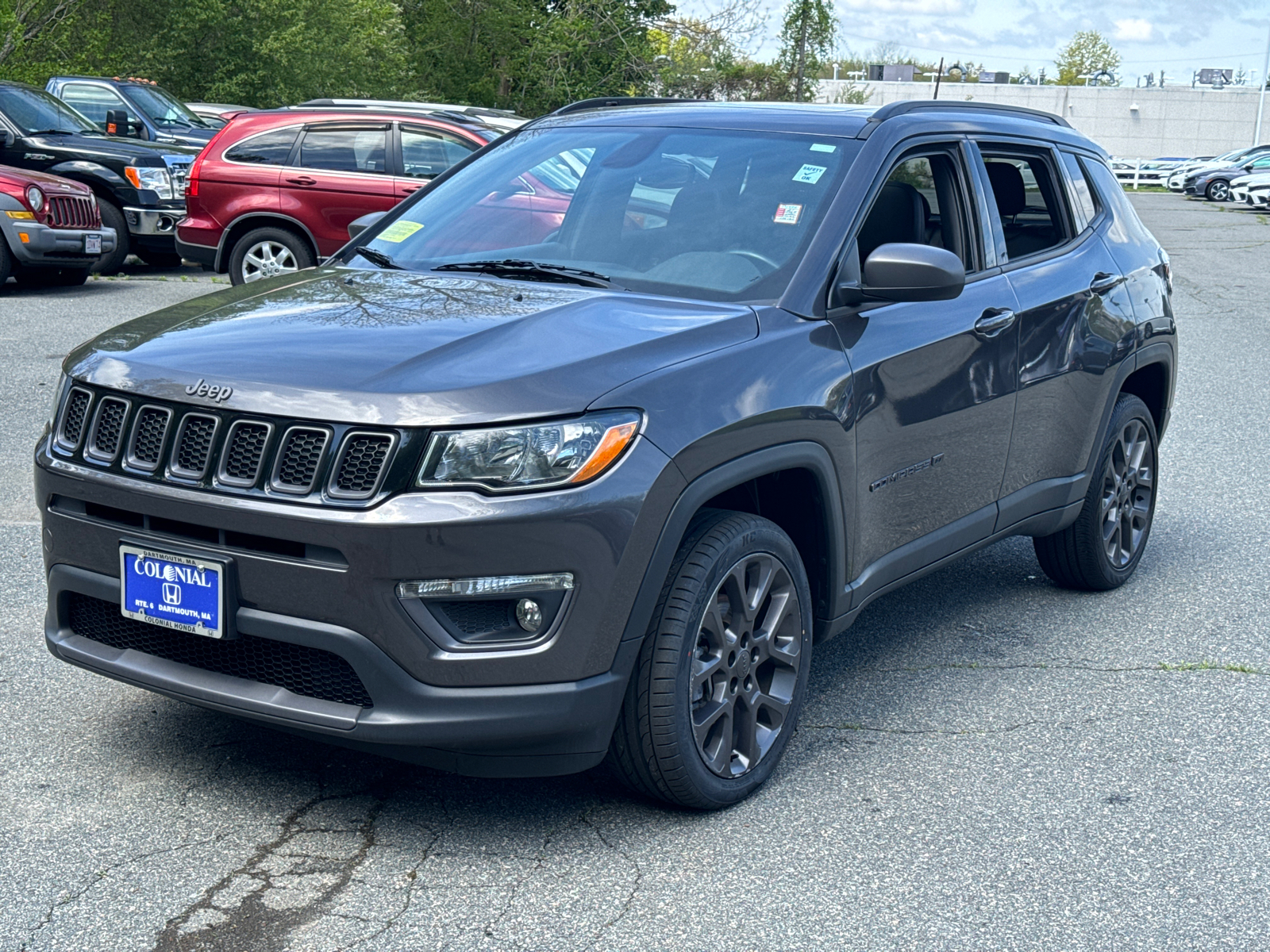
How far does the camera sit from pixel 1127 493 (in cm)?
564

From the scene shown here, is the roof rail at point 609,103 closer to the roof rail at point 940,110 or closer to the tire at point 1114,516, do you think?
the roof rail at point 940,110

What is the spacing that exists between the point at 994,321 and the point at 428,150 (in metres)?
9.37

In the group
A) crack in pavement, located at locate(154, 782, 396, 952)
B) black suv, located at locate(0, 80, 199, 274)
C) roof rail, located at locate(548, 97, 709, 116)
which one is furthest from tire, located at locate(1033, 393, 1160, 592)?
black suv, located at locate(0, 80, 199, 274)

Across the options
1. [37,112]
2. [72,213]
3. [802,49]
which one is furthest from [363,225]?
[802,49]

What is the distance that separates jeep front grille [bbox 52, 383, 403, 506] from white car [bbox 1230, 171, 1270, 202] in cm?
4119

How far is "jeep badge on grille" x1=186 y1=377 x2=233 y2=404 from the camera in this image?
A: 309 centimetres

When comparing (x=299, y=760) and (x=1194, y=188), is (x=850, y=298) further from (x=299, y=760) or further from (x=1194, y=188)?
(x=1194, y=188)

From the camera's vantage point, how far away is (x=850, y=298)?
3.89 metres

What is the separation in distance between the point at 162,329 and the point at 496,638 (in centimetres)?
127

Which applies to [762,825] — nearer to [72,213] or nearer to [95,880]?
[95,880]

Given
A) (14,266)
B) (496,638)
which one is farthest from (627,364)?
(14,266)

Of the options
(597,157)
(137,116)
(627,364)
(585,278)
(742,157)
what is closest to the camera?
(627,364)

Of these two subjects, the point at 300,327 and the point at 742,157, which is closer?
the point at 300,327

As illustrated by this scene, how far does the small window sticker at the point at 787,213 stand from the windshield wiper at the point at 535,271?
528 millimetres
